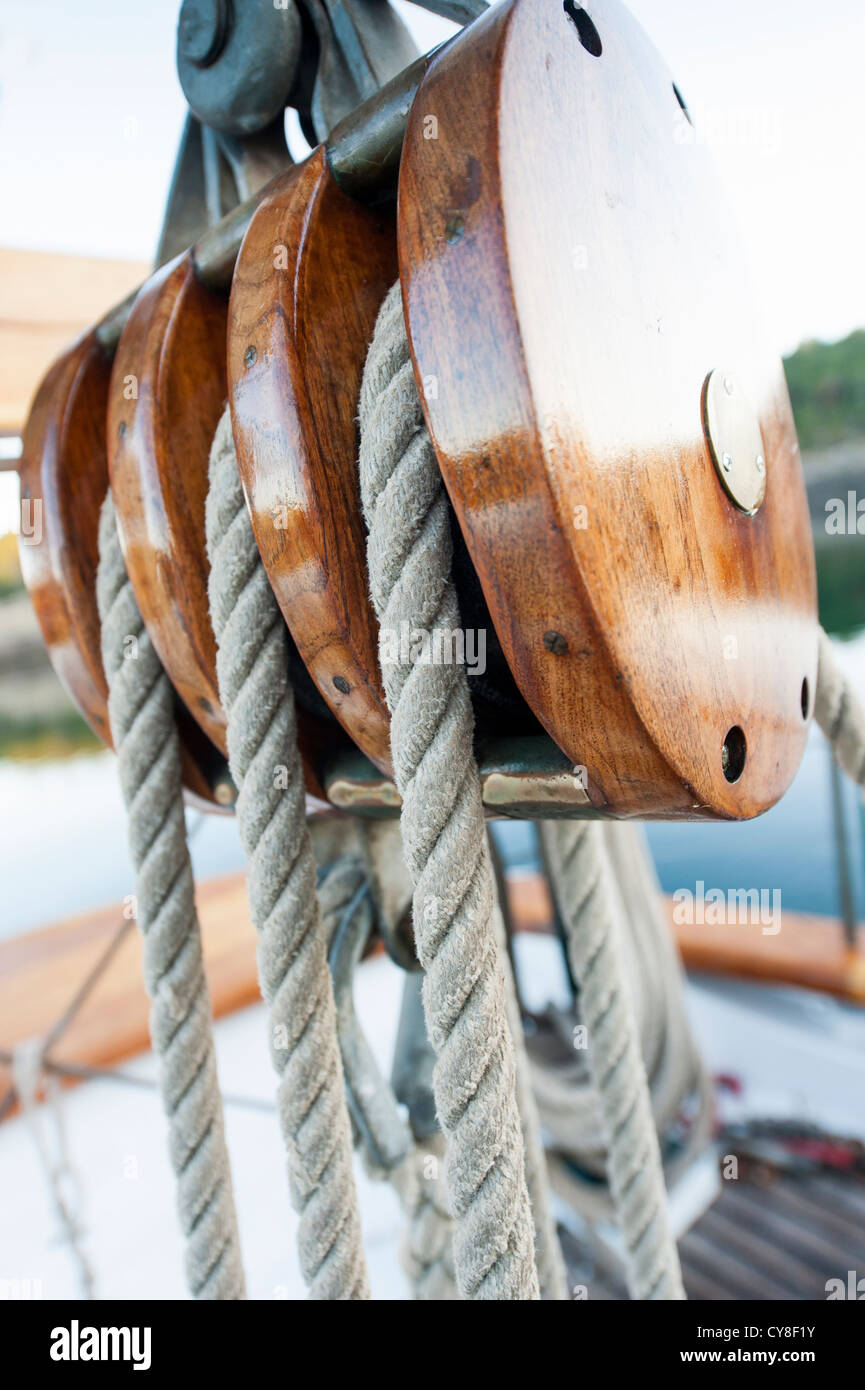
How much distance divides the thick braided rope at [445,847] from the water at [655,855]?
510 centimetres

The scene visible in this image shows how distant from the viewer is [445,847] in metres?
0.35

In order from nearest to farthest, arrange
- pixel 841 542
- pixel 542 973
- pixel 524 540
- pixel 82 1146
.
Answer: pixel 524 540
pixel 82 1146
pixel 542 973
pixel 841 542

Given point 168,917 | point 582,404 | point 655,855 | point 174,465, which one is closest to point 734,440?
point 582,404

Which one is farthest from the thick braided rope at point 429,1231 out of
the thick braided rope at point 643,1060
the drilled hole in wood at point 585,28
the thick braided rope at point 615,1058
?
the thick braided rope at point 643,1060

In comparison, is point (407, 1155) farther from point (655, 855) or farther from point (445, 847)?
point (655, 855)

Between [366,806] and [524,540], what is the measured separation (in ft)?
0.64

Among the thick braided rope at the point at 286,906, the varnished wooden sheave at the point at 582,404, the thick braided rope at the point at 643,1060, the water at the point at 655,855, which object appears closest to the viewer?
the varnished wooden sheave at the point at 582,404

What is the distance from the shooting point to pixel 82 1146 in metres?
1.63

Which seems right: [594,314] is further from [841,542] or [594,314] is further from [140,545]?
[841,542]

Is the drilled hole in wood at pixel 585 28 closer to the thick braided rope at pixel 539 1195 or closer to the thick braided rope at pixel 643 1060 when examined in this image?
the thick braided rope at pixel 539 1195

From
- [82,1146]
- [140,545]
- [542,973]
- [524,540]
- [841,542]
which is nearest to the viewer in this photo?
[524,540]

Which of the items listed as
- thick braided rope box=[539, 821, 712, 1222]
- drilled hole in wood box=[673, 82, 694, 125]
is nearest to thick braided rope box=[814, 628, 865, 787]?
drilled hole in wood box=[673, 82, 694, 125]

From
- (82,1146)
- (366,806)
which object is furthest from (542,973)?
(366,806)

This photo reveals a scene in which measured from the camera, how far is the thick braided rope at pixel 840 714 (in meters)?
0.55
